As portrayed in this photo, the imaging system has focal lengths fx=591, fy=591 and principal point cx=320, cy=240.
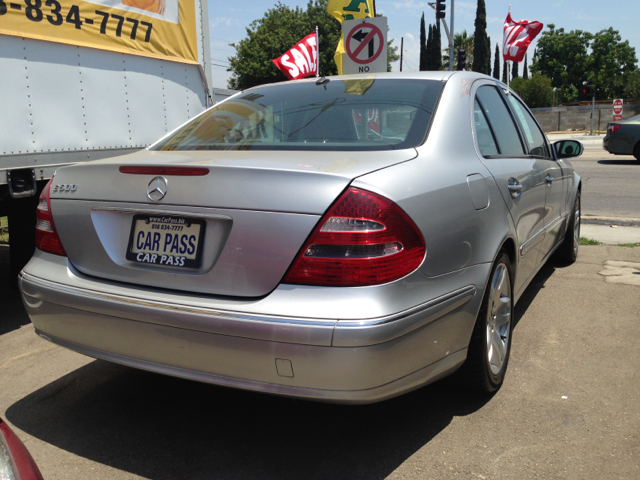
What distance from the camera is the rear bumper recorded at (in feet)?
6.52

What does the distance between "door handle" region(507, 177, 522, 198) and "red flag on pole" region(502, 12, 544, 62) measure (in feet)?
62.6

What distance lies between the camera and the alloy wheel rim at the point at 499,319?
9.36 ft

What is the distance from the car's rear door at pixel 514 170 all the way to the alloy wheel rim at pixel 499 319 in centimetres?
25

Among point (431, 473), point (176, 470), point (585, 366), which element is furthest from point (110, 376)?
point (585, 366)

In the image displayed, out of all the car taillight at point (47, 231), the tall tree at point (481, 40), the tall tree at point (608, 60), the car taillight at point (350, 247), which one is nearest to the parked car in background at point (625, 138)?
the car taillight at point (350, 247)

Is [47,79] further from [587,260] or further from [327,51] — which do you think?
[327,51]

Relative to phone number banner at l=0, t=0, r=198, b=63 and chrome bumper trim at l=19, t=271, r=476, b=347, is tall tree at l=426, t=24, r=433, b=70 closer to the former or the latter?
phone number banner at l=0, t=0, r=198, b=63

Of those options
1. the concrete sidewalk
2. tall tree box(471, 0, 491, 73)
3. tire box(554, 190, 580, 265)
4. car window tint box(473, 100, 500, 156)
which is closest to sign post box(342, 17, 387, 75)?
the concrete sidewalk

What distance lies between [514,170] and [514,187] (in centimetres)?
17

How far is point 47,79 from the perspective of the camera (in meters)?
4.01

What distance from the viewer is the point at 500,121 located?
11.6ft

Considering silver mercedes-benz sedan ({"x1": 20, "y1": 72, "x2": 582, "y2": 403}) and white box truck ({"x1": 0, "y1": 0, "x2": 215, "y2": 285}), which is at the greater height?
white box truck ({"x1": 0, "y1": 0, "x2": 215, "y2": 285})

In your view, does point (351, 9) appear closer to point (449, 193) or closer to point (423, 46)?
point (449, 193)

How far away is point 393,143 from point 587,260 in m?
4.10
